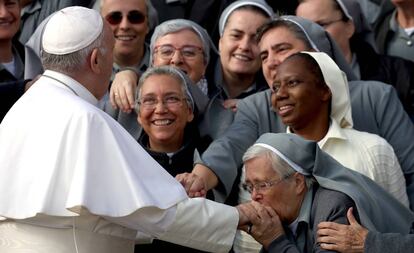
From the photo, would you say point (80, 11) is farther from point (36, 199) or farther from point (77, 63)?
point (36, 199)

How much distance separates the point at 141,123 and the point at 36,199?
170 cm

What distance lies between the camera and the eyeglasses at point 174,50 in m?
7.68

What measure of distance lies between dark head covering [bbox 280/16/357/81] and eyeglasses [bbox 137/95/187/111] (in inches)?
37.4

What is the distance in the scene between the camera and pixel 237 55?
25.8 ft

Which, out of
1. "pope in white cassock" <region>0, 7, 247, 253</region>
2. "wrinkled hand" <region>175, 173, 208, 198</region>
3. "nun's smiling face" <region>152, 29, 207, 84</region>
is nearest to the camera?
"pope in white cassock" <region>0, 7, 247, 253</region>

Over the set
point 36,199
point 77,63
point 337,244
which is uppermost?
point 77,63

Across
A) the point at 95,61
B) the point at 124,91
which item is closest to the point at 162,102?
the point at 124,91

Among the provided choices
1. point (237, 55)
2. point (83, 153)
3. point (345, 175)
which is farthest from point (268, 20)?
point (83, 153)

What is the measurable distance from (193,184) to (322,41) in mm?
1564

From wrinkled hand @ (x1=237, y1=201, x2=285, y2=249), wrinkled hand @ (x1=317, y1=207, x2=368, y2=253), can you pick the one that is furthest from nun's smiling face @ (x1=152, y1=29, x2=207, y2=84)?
wrinkled hand @ (x1=317, y1=207, x2=368, y2=253)

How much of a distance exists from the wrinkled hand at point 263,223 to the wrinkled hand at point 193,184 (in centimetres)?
38

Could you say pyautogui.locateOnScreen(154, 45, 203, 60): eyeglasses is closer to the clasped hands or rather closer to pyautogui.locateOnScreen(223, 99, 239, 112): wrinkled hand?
pyautogui.locateOnScreen(223, 99, 239, 112): wrinkled hand

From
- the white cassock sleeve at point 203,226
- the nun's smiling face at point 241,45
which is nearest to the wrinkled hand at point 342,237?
the white cassock sleeve at point 203,226

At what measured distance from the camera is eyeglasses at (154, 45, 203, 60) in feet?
25.2
